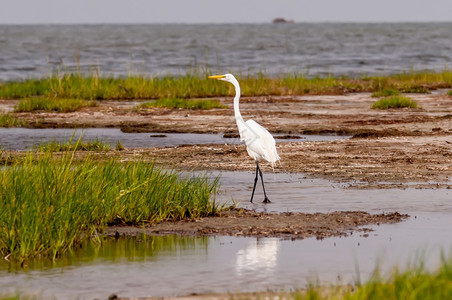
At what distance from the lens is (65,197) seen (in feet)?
31.3

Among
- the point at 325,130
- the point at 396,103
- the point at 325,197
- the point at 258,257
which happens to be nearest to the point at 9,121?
the point at 325,130

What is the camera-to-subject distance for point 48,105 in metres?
25.8

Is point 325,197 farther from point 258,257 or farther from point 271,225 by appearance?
point 258,257

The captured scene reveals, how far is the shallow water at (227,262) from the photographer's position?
8.07m

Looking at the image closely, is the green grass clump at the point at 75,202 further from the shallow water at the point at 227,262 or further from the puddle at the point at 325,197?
the puddle at the point at 325,197

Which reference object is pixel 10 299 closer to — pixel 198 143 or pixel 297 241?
pixel 297 241

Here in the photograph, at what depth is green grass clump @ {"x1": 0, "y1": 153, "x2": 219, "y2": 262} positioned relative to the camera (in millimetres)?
8969

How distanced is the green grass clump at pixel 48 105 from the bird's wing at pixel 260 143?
13.0 meters

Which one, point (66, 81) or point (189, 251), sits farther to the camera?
point (66, 81)

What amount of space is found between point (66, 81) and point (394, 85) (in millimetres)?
11130

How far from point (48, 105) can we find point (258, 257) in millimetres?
17491

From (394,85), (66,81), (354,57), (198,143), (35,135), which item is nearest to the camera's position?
(198,143)

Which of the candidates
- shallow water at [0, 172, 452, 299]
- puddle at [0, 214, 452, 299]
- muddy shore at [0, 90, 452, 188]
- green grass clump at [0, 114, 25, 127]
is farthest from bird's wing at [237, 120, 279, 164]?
green grass clump at [0, 114, 25, 127]

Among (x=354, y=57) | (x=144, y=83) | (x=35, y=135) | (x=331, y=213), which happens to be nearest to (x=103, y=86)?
(x=144, y=83)
